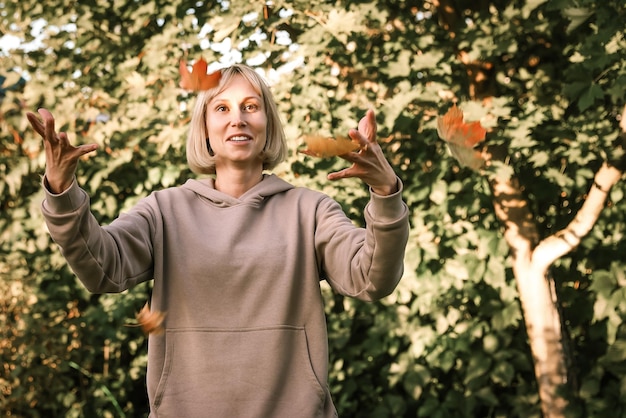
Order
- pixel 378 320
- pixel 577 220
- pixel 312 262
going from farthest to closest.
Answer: pixel 378 320
pixel 577 220
pixel 312 262

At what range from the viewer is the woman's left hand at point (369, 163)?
138cm

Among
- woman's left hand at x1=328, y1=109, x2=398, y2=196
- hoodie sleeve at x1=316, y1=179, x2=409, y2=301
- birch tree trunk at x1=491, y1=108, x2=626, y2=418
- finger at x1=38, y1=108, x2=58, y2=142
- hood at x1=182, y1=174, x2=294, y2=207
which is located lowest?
birch tree trunk at x1=491, y1=108, x2=626, y2=418

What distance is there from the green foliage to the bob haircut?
153 cm

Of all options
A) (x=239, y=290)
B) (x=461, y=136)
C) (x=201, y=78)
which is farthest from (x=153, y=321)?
(x=461, y=136)

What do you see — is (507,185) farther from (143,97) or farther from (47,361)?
(47,361)

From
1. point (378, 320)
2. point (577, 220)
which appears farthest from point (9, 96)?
point (577, 220)

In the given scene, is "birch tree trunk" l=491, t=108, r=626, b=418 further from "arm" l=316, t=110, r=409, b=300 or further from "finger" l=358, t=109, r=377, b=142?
"finger" l=358, t=109, r=377, b=142

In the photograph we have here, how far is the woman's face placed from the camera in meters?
1.79

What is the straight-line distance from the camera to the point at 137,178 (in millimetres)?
4055

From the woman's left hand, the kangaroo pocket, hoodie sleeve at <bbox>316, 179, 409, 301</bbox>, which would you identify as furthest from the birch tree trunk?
the woman's left hand

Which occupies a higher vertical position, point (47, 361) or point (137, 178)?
point (137, 178)

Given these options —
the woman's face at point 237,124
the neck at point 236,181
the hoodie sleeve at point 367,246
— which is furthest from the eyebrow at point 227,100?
the hoodie sleeve at point 367,246

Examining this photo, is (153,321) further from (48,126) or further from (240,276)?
(48,126)

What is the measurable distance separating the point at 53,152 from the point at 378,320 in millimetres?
2806
